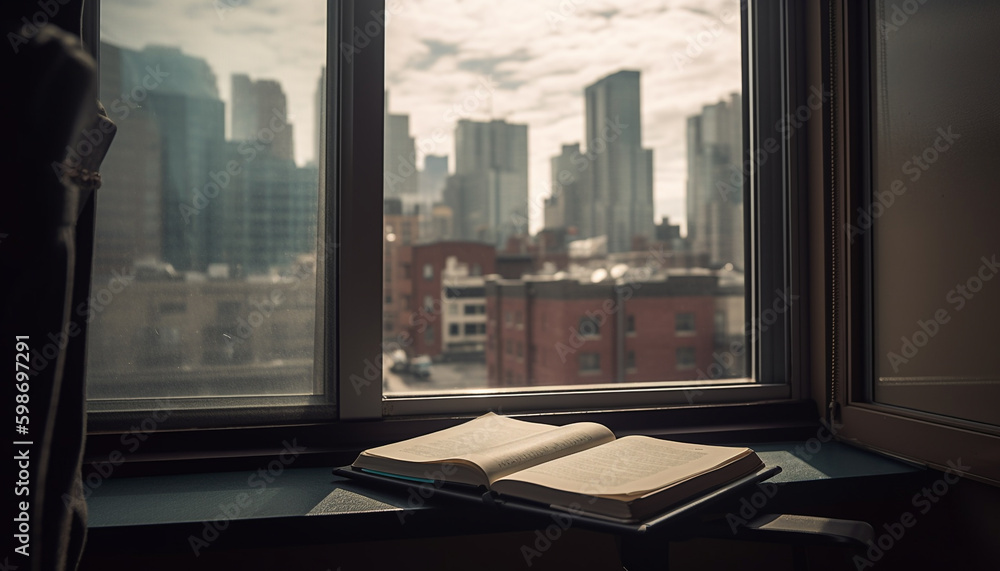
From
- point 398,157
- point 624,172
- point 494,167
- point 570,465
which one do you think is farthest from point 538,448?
point 624,172

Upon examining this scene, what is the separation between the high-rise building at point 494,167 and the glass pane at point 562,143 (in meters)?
0.01

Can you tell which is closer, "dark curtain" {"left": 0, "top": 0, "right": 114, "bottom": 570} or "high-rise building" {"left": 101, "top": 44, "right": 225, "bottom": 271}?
"dark curtain" {"left": 0, "top": 0, "right": 114, "bottom": 570}

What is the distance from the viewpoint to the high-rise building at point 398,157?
1302 mm

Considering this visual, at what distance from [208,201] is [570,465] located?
80cm

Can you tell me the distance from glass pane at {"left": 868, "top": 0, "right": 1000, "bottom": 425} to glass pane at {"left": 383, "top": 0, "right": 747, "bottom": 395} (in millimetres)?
340

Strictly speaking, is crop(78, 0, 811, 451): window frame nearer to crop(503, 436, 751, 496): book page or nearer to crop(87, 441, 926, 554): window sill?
crop(87, 441, 926, 554): window sill

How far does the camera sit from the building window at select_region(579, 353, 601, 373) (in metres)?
12.8

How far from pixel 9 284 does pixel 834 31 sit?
1432mm

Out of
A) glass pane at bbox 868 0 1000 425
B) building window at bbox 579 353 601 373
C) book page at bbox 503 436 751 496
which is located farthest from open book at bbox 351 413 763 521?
building window at bbox 579 353 601 373

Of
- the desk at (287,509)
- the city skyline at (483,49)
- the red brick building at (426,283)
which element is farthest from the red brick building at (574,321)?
the desk at (287,509)

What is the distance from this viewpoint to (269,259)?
123 cm

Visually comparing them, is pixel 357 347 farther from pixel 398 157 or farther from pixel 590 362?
pixel 590 362

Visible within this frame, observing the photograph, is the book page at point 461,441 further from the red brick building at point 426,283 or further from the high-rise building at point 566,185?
the high-rise building at point 566,185

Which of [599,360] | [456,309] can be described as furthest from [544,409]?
[599,360]
